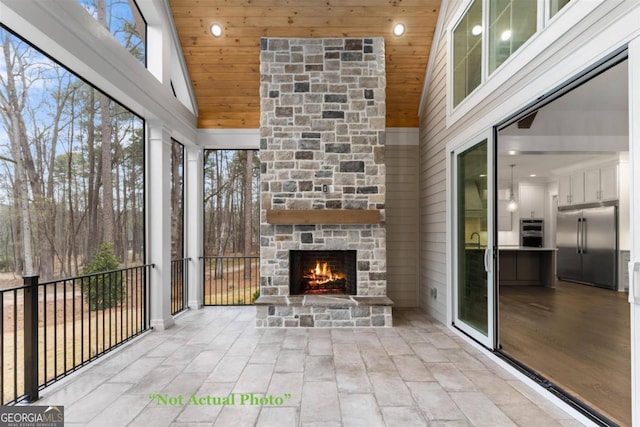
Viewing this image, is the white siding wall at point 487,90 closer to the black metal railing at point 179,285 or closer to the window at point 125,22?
the black metal railing at point 179,285

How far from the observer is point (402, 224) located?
572 centimetres

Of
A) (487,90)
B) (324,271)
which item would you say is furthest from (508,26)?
(324,271)

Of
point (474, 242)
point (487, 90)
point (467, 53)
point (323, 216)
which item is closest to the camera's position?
point (487, 90)

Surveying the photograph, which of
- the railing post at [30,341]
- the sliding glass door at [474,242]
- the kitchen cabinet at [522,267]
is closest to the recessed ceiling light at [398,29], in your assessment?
the sliding glass door at [474,242]

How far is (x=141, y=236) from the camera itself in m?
4.58

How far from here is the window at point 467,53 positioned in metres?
3.74

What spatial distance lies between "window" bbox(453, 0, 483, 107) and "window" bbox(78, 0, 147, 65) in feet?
12.8

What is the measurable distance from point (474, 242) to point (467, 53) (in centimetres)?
218

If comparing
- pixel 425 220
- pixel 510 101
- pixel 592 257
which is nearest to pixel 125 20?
pixel 510 101

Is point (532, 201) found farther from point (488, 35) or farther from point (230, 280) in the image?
point (230, 280)

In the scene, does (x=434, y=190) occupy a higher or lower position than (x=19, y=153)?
lower

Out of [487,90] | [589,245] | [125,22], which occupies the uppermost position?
[125,22]

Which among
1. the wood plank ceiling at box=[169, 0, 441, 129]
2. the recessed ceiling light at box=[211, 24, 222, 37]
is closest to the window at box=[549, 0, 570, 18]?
the wood plank ceiling at box=[169, 0, 441, 129]

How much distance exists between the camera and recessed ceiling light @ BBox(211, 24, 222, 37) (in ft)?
15.5
